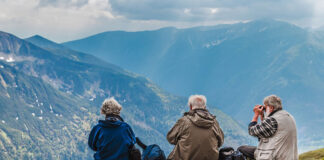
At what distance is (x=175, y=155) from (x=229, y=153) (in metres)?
1.69

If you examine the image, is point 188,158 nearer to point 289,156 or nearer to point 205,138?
point 205,138

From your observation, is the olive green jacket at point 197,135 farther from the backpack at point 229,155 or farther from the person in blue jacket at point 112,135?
the person in blue jacket at point 112,135

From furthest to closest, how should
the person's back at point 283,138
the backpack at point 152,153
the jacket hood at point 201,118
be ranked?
the backpack at point 152,153 < the jacket hood at point 201,118 < the person's back at point 283,138

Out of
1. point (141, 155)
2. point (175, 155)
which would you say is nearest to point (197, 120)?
point (175, 155)

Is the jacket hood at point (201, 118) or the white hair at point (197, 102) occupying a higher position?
the white hair at point (197, 102)

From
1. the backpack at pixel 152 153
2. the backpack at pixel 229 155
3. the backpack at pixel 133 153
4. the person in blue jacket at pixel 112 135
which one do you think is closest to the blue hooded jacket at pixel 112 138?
the person in blue jacket at pixel 112 135

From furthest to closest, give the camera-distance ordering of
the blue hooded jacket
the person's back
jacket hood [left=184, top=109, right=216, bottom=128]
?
the blue hooded jacket < jacket hood [left=184, top=109, right=216, bottom=128] < the person's back

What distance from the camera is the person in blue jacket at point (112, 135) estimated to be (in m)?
10.8

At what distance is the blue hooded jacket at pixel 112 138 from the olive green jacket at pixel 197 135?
1489mm

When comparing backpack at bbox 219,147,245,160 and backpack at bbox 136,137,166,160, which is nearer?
backpack at bbox 136,137,166,160

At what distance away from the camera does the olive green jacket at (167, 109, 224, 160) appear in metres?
10.7

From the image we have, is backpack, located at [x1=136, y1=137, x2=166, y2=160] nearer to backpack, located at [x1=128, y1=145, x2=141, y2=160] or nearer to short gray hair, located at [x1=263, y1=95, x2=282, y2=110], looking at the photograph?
backpack, located at [x1=128, y1=145, x2=141, y2=160]

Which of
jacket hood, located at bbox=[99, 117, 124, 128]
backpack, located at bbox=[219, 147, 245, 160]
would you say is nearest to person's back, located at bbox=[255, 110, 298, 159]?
backpack, located at bbox=[219, 147, 245, 160]

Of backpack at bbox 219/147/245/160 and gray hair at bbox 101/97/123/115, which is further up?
gray hair at bbox 101/97/123/115
